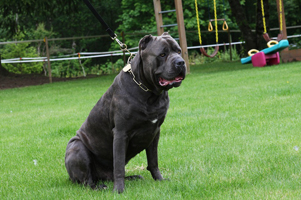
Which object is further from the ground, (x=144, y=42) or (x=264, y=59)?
(x=144, y=42)

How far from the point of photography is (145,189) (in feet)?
11.7

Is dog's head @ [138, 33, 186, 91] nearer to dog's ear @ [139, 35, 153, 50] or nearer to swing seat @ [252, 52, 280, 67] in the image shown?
dog's ear @ [139, 35, 153, 50]

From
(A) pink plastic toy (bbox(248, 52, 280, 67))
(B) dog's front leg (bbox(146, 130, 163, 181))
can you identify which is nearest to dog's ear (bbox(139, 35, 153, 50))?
(B) dog's front leg (bbox(146, 130, 163, 181))

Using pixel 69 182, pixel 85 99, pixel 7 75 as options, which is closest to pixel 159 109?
pixel 69 182

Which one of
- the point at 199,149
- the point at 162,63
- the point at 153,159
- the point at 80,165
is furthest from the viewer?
the point at 199,149

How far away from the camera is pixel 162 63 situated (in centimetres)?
333

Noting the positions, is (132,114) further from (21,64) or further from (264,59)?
(21,64)

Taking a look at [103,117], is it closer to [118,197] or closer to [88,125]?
[88,125]

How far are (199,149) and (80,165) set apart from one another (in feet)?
5.33

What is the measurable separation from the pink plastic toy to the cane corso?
1268 centimetres

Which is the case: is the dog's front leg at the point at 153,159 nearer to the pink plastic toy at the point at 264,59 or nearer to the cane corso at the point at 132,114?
the cane corso at the point at 132,114

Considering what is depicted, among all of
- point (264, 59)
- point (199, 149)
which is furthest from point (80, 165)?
point (264, 59)

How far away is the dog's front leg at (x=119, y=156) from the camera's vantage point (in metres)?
3.51

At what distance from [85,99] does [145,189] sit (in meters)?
7.55
